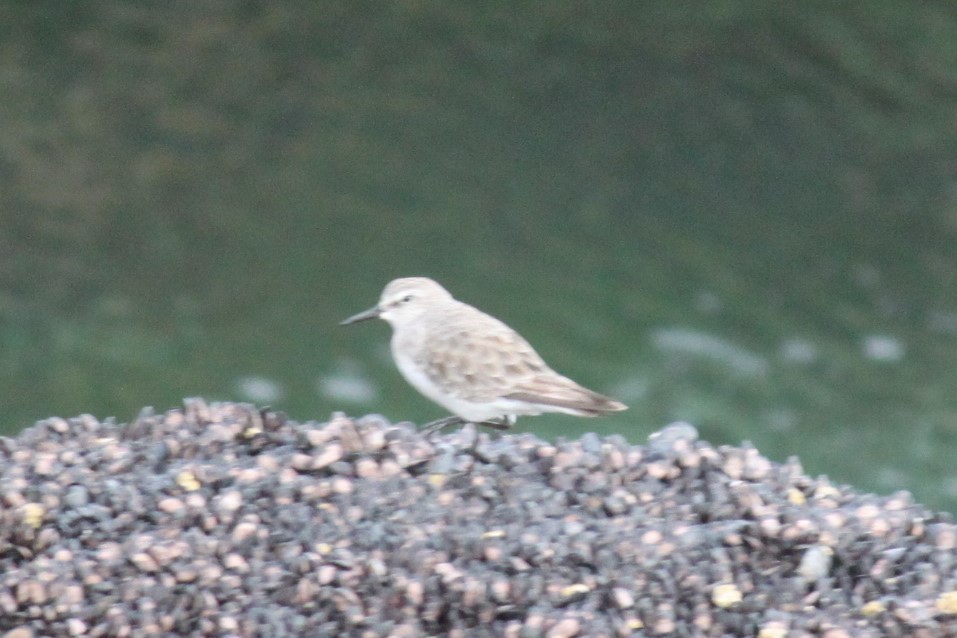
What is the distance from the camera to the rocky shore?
14.9 feet

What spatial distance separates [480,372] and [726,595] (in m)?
2.07

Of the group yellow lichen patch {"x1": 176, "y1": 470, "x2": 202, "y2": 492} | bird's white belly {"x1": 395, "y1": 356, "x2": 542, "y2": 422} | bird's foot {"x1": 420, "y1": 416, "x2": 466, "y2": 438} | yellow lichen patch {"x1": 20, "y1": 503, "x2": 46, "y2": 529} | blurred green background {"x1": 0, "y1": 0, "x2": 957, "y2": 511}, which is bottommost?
yellow lichen patch {"x1": 20, "y1": 503, "x2": 46, "y2": 529}

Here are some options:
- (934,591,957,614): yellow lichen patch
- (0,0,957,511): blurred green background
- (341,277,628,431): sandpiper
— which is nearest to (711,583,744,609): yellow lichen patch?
(934,591,957,614): yellow lichen patch

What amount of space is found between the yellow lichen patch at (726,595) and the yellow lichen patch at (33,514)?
2.19 meters

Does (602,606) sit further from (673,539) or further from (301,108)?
(301,108)

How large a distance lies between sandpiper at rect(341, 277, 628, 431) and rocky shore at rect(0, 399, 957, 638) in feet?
2.82

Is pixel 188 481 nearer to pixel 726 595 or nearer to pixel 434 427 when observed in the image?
pixel 434 427

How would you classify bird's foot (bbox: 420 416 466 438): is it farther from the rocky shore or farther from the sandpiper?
the rocky shore

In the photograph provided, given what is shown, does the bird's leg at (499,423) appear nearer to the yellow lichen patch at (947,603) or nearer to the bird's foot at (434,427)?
the bird's foot at (434,427)

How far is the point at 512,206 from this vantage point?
12609 mm

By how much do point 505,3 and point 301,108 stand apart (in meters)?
2.58

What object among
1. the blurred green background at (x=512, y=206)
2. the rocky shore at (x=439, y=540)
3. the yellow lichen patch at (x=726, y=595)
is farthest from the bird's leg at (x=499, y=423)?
the blurred green background at (x=512, y=206)

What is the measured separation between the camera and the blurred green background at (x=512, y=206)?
11.2 meters

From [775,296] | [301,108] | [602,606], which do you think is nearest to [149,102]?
[301,108]
